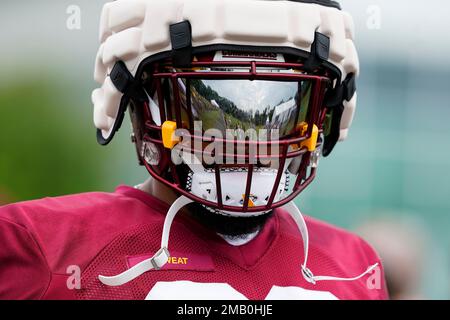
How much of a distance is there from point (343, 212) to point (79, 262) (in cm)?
247

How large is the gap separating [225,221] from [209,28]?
0.38 metres

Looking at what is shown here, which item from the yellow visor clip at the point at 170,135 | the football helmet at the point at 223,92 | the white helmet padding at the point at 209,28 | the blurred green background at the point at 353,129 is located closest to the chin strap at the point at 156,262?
the football helmet at the point at 223,92

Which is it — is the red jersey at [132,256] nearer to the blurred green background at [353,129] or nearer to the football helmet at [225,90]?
the football helmet at [225,90]

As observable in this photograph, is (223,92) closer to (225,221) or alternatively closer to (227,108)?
(227,108)

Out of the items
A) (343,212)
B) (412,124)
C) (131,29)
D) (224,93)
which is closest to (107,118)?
(131,29)

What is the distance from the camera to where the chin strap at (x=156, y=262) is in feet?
4.42

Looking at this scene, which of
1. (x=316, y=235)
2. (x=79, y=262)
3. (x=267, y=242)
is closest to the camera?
(x=79, y=262)

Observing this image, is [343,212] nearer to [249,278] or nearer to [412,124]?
[412,124]

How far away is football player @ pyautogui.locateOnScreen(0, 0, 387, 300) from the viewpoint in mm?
1354

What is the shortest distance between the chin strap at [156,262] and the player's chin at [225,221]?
43 mm

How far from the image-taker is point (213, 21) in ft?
4.48

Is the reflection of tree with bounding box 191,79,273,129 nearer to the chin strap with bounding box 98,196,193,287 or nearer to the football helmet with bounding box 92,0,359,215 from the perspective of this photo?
the football helmet with bounding box 92,0,359,215

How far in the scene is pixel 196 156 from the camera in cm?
138

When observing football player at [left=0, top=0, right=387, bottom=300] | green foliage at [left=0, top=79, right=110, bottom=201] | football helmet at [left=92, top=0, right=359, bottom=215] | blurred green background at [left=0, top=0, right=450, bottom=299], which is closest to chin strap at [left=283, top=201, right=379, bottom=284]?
football player at [left=0, top=0, right=387, bottom=300]
